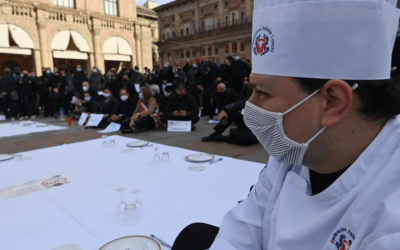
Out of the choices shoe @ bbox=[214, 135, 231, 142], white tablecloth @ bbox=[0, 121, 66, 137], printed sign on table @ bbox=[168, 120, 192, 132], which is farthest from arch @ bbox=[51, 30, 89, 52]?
shoe @ bbox=[214, 135, 231, 142]

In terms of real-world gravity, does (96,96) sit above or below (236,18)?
below

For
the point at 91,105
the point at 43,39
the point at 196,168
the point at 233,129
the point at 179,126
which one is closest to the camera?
the point at 196,168

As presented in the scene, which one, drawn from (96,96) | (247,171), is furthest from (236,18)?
(247,171)

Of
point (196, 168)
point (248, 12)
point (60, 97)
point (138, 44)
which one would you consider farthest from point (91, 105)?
point (248, 12)

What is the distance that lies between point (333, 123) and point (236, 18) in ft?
110

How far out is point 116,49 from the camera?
23641 mm

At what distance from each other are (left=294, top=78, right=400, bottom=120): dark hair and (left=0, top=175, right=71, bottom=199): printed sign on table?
101 inches

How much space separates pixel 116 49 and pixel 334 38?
24665mm

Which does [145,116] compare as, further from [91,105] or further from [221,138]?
[91,105]

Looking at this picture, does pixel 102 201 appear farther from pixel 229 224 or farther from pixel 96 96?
pixel 96 96

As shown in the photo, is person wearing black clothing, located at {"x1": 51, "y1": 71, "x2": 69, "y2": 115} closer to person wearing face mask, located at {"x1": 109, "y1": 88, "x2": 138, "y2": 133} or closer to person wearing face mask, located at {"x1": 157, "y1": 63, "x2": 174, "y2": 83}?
person wearing face mask, located at {"x1": 157, "y1": 63, "x2": 174, "y2": 83}

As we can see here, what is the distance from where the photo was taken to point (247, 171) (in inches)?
111

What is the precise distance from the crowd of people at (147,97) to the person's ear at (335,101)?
3884mm

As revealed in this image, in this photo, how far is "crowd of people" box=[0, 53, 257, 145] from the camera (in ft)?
21.2
